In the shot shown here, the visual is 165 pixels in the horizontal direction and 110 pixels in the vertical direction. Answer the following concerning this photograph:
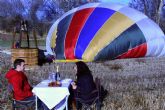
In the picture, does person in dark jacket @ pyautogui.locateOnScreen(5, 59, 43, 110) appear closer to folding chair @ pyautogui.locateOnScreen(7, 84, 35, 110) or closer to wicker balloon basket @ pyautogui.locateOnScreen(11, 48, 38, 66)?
folding chair @ pyautogui.locateOnScreen(7, 84, 35, 110)

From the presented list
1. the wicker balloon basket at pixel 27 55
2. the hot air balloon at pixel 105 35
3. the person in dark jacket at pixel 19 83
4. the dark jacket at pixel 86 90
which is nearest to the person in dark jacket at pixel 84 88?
the dark jacket at pixel 86 90

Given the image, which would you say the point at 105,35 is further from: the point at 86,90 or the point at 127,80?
the point at 86,90

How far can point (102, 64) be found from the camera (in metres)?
14.1

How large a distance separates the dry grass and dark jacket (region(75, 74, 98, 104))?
393mm

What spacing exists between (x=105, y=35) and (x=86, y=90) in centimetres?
819

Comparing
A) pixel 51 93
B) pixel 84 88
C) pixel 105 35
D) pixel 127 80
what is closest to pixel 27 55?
pixel 105 35

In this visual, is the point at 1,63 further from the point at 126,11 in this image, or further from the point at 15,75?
the point at 15,75

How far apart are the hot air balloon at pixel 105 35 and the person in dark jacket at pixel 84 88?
Result: 7.67 meters

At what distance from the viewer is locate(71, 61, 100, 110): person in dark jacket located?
23.4ft

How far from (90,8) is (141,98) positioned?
8.67 meters

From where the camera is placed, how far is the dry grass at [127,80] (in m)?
7.66

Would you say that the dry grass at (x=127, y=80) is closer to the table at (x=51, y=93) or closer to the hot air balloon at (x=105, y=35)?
the hot air balloon at (x=105, y=35)

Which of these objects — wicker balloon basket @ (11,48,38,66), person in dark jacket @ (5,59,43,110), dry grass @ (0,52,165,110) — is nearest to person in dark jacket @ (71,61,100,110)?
dry grass @ (0,52,165,110)

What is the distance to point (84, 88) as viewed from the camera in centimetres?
716
